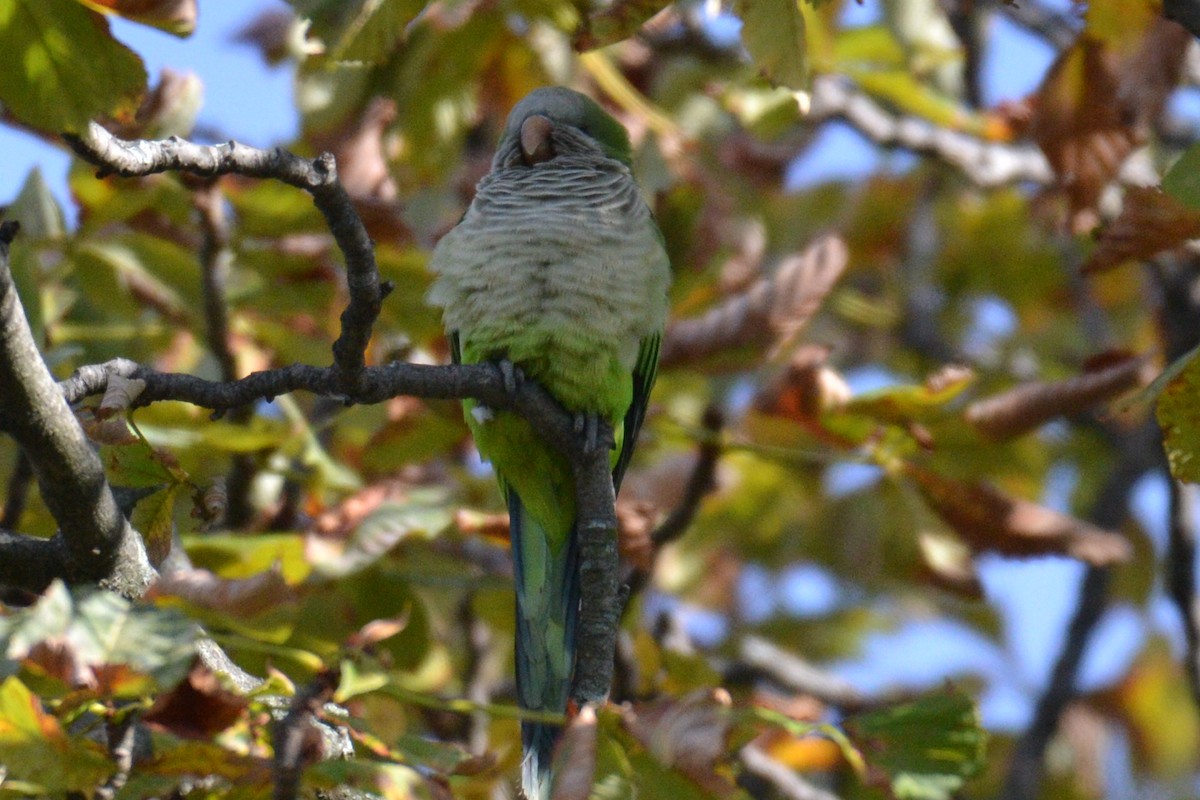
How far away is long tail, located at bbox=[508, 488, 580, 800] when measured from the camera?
323cm

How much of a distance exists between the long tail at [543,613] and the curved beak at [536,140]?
107cm

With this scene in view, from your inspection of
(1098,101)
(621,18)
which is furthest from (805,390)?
(621,18)

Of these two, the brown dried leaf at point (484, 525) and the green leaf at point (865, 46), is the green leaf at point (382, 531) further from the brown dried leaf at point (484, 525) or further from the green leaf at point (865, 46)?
the green leaf at point (865, 46)

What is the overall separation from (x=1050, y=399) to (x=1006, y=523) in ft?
1.35

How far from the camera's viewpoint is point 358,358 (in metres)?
2.23

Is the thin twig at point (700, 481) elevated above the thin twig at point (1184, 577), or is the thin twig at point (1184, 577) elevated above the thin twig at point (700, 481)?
the thin twig at point (700, 481)

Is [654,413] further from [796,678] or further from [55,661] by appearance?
[55,661]

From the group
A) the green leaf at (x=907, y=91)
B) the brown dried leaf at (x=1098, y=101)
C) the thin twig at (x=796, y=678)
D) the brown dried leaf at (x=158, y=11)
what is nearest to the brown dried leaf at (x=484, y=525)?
the brown dried leaf at (x=158, y=11)

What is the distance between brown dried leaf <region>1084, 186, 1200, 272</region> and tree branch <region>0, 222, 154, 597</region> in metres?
1.82

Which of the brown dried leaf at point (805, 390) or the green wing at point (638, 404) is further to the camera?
the green wing at point (638, 404)

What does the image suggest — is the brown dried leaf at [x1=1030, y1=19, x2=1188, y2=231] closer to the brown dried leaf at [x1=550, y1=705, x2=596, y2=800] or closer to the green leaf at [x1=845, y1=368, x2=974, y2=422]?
the green leaf at [x1=845, y1=368, x2=974, y2=422]

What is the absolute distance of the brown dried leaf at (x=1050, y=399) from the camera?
123 inches

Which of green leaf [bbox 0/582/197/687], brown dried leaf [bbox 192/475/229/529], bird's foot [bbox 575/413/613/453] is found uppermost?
green leaf [bbox 0/582/197/687]

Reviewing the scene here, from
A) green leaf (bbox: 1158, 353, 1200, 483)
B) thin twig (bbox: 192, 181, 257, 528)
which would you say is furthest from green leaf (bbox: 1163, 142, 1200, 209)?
thin twig (bbox: 192, 181, 257, 528)
